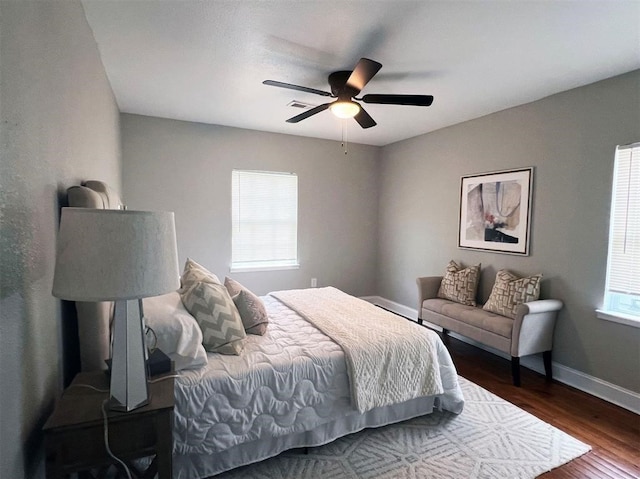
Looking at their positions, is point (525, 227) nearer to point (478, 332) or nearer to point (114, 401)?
point (478, 332)

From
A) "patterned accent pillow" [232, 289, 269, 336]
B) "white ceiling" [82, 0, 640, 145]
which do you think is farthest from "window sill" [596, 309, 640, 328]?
"patterned accent pillow" [232, 289, 269, 336]

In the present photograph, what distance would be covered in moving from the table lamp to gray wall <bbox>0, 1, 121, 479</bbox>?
0.13 m

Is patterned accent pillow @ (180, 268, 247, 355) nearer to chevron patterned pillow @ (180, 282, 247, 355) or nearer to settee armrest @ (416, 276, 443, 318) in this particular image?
chevron patterned pillow @ (180, 282, 247, 355)

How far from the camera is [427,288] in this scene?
13.0 ft

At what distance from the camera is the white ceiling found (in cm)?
187

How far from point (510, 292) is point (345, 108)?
2.28m

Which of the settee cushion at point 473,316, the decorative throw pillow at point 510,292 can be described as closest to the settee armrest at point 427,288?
the settee cushion at point 473,316

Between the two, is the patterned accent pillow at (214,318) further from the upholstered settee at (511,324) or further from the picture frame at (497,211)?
the picture frame at (497,211)

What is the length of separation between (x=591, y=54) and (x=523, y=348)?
7.45 feet

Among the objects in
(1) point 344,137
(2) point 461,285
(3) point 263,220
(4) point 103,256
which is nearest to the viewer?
(4) point 103,256

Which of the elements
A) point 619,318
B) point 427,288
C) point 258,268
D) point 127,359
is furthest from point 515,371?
point 258,268

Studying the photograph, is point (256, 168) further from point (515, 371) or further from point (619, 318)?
point (619, 318)

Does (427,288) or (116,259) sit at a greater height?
(116,259)

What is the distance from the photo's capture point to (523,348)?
2.88 m
